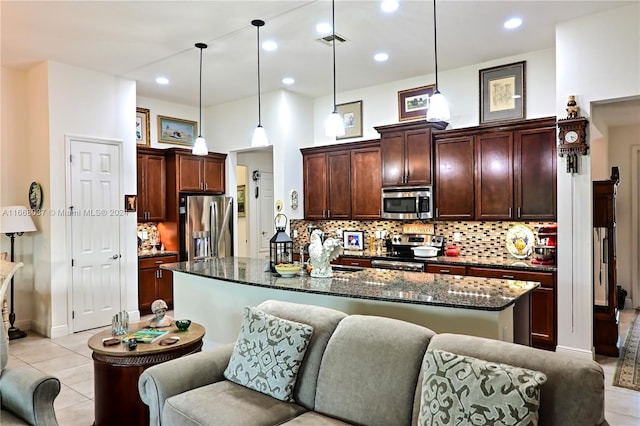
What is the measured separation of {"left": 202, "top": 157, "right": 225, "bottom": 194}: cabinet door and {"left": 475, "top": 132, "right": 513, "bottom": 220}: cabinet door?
399 centimetres

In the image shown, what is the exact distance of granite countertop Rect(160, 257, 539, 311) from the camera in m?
2.57

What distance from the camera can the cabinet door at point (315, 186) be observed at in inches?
250

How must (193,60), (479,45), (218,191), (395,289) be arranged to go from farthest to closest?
(218,191) → (193,60) → (479,45) → (395,289)

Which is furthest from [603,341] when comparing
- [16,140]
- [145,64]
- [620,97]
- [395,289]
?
[16,140]

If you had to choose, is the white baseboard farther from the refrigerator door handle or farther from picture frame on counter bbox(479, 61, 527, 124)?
the refrigerator door handle

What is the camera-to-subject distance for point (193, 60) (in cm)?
497

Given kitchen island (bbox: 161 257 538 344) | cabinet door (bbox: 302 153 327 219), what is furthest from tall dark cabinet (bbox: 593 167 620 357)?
cabinet door (bbox: 302 153 327 219)

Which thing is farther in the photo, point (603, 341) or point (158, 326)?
point (603, 341)

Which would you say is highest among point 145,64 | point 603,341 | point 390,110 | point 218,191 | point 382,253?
point 145,64

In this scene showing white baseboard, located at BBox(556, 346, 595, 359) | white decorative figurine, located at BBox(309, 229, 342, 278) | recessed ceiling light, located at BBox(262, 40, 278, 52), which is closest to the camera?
white decorative figurine, located at BBox(309, 229, 342, 278)

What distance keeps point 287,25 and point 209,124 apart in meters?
A: 3.57

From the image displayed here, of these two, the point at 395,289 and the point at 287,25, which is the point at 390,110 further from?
the point at 395,289

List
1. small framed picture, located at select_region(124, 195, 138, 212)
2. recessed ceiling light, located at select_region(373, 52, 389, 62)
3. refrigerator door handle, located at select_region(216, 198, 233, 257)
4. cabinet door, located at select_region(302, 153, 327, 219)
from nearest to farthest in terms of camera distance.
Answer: recessed ceiling light, located at select_region(373, 52, 389, 62), small framed picture, located at select_region(124, 195, 138, 212), cabinet door, located at select_region(302, 153, 327, 219), refrigerator door handle, located at select_region(216, 198, 233, 257)

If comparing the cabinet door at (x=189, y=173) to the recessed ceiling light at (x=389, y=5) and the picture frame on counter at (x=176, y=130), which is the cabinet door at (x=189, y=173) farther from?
the recessed ceiling light at (x=389, y=5)
